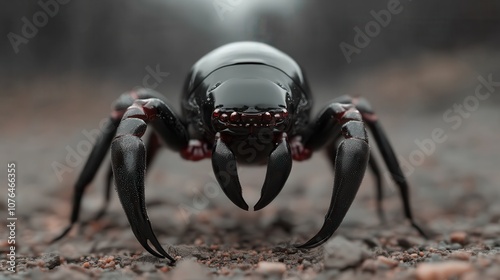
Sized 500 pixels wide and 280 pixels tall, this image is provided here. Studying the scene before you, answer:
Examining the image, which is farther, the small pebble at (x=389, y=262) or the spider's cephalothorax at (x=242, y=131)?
the spider's cephalothorax at (x=242, y=131)

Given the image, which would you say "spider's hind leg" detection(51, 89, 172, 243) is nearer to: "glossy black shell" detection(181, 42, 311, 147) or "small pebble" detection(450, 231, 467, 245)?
"glossy black shell" detection(181, 42, 311, 147)

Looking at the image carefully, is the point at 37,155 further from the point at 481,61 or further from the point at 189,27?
the point at 481,61

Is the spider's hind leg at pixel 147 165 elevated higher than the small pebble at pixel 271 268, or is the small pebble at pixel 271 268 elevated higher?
the spider's hind leg at pixel 147 165

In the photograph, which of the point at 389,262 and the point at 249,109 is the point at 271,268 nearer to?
the point at 389,262

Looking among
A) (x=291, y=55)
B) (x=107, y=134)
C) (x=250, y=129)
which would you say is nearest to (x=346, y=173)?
(x=250, y=129)

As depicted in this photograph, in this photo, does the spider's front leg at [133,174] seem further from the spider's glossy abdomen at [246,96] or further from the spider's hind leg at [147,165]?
the spider's hind leg at [147,165]

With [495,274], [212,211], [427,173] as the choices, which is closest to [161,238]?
[212,211]

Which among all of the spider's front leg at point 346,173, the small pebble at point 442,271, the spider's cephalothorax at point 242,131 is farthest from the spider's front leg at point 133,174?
the small pebble at point 442,271

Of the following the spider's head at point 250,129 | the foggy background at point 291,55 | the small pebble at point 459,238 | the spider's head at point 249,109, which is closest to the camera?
the spider's head at point 250,129
